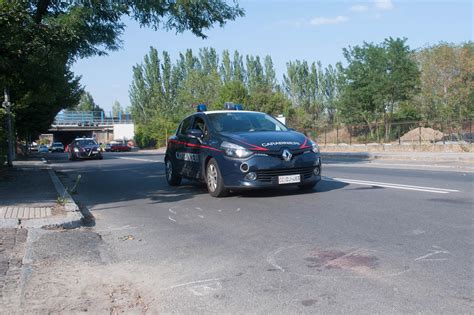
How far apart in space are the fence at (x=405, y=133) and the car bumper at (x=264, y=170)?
63.2ft

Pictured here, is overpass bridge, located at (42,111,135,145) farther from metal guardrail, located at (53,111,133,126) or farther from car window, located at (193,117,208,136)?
car window, located at (193,117,208,136)

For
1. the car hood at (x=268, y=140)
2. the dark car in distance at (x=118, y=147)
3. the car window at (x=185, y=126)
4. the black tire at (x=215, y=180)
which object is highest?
the car window at (x=185, y=126)

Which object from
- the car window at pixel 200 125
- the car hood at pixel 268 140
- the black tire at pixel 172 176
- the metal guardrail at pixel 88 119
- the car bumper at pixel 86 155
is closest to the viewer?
the car hood at pixel 268 140

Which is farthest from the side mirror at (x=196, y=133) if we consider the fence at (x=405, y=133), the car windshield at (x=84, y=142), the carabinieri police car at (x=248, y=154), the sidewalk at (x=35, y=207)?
the car windshield at (x=84, y=142)

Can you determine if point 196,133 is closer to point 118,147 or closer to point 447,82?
point 447,82

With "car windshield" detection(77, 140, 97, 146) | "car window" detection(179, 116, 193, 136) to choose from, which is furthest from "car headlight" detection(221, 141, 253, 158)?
"car windshield" detection(77, 140, 97, 146)

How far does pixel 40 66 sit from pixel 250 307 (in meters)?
13.0

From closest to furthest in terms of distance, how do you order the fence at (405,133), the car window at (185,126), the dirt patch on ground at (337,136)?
the car window at (185,126) < the fence at (405,133) < the dirt patch on ground at (337,136)

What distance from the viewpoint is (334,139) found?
37094 mm

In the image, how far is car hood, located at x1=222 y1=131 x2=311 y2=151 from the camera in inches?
340

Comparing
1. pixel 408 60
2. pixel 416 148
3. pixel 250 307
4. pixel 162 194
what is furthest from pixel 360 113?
pixel 250 307

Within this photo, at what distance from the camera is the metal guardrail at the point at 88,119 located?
260ft

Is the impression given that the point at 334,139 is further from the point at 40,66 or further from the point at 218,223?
the point at 218,223

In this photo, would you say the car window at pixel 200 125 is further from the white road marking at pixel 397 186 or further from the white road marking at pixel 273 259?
the white road marking at pixel 273 259
